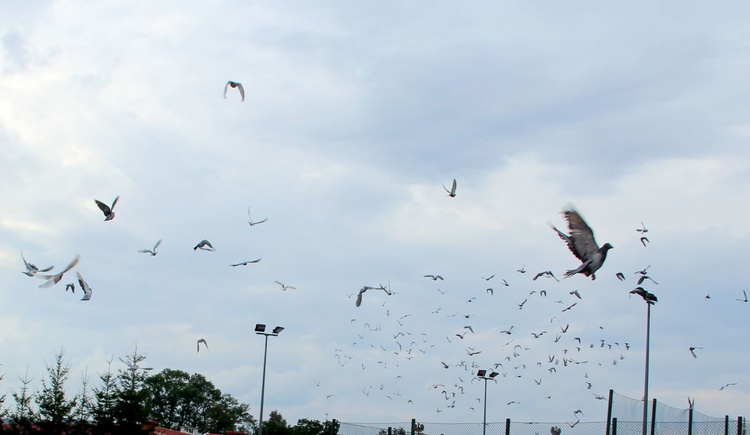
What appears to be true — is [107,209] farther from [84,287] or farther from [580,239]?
[580,239]

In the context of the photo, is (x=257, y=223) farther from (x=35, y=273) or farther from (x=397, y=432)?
(x=397, y=432)

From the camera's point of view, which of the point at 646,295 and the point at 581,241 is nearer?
the point at 581,241

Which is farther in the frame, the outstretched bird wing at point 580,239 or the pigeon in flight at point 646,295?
the pigeon in flight at point 646,295

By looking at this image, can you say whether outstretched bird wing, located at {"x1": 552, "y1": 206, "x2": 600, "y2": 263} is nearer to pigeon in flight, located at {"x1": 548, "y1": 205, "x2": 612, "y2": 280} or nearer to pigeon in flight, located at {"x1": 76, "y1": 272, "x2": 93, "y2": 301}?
pigeon in flight, located at {"x1": 548, "y1": 205, "x2": 612, "y2": 280}

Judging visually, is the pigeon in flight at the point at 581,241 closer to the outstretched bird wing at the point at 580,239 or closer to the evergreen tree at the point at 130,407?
the outstretched bird wing at the point at 580,239

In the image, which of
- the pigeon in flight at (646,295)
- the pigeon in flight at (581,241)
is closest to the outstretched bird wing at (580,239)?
the pigeon in flight at (581,241)

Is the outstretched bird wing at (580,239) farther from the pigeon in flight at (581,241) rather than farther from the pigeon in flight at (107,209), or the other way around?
the pigeon in flight at (107,209)

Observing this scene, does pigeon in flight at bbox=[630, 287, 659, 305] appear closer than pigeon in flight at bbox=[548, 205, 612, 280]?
No

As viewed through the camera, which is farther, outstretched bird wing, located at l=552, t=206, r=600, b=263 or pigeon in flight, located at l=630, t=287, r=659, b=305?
pigeon in flight, located at l=630, t=287, r=659, b=305

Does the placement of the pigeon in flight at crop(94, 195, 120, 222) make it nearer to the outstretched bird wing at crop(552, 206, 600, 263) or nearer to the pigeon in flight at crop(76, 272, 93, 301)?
the pigeon in flight at crop(76, 272, 93, 301)

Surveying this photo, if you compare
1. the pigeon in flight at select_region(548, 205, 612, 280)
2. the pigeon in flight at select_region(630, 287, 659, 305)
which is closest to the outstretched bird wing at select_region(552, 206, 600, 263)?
the pigeon in flight at select_region(548, 205, 612, 280)

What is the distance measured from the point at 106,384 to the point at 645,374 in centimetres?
1659

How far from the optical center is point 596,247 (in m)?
18.7

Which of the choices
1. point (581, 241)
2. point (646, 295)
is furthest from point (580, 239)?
point (646, 295)
